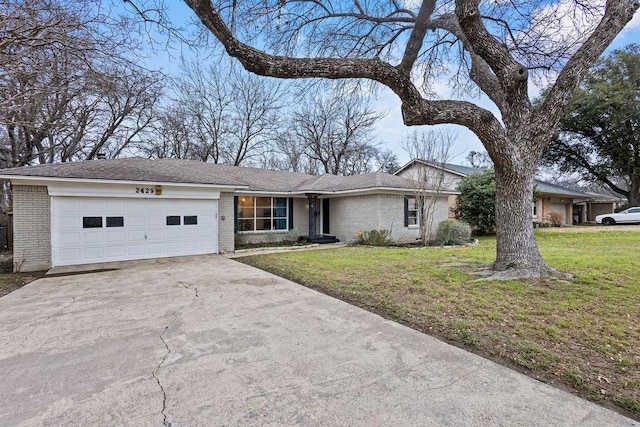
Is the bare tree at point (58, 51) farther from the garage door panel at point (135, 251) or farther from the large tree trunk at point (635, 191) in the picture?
the large tree trunk at point (635, 191)

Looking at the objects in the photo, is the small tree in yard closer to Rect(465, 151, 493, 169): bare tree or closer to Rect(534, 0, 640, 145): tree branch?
Rect(534, 0, 640, 145): tree branch

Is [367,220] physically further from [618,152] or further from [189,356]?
[618,152]

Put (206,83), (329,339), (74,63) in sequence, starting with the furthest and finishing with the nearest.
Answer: (206,83)
(74,63)
(329,339)

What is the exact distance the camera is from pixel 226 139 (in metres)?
24.1

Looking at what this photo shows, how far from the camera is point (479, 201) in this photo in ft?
53.7

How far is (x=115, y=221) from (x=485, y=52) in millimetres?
10902

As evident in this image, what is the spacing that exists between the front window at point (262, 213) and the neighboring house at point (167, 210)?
46 mm

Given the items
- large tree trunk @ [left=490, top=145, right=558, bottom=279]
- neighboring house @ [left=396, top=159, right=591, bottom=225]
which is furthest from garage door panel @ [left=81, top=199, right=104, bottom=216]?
neighboring house @ [left=396, top=159, right=591, bottom=225]

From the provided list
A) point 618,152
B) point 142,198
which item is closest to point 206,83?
point 142,198

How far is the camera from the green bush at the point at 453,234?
531 inches

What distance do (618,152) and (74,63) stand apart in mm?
35502

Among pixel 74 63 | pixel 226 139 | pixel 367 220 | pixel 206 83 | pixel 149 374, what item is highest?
pixel 206 83

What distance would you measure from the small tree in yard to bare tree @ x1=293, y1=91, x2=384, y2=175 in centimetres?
1213

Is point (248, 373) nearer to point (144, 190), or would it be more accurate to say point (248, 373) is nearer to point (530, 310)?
point (530, 310)
